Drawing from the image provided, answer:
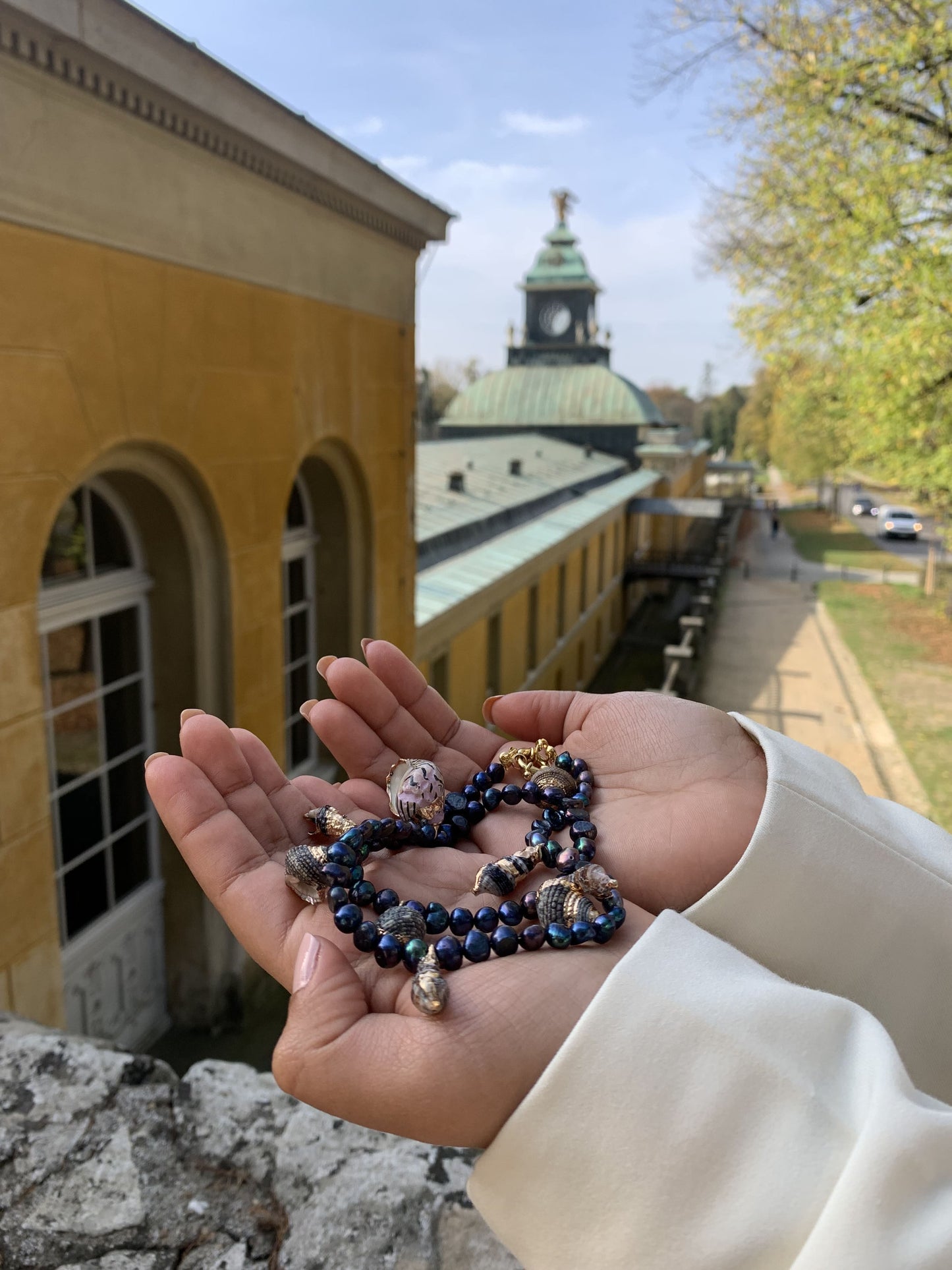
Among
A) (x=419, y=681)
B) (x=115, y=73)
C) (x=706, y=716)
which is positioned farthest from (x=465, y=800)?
(x=115, y=73)

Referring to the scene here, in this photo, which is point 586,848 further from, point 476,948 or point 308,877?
point 308,877

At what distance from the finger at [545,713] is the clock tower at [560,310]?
34.1 meters

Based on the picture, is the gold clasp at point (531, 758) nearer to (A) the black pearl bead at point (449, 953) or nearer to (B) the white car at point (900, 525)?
(A) the black pearl bead at point (449, 953)

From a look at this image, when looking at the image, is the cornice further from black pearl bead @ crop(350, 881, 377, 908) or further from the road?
the road

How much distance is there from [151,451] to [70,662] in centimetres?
122

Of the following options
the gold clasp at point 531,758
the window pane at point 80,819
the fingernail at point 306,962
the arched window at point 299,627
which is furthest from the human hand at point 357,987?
the arched window at point 299,627

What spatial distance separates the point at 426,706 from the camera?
2416 millimetres

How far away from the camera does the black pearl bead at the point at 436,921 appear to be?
1.67 m

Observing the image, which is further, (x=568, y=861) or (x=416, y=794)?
(x=416, y=794)

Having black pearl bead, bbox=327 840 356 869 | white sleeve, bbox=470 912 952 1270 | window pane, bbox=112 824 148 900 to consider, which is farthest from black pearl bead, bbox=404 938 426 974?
window pane, bbox=112 824 148 900

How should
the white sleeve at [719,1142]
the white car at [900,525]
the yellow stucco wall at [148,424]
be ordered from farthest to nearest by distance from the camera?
the white car at [900,525] → the yellow stucco wall at [148,424] → the white sleeve at [719,1142]

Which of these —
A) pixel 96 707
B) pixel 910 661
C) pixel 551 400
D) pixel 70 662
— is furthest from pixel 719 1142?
pixel 551 400

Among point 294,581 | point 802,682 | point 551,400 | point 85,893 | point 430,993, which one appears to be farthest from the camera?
point 551,400

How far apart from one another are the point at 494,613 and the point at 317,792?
9703mm
